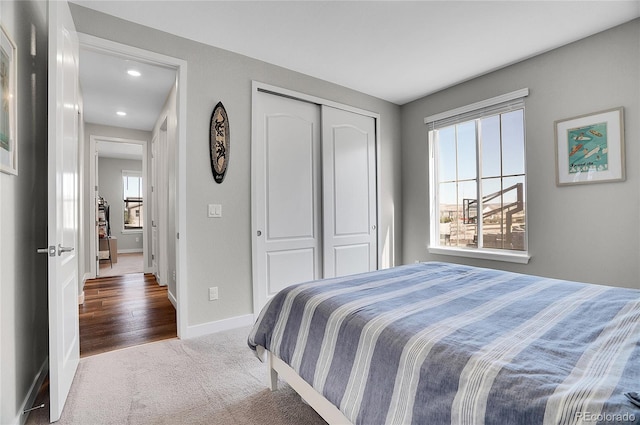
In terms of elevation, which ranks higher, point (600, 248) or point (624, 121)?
point (624, 121)

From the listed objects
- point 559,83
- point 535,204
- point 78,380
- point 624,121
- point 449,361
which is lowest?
point 78,380

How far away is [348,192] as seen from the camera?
3.82 meters

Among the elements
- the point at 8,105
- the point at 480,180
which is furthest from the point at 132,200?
the point at 480,180

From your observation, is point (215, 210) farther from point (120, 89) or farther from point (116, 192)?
point (116, 192)

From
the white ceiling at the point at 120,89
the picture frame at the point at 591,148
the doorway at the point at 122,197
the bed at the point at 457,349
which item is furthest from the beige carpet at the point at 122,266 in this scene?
the picture frame at the point at 591,148

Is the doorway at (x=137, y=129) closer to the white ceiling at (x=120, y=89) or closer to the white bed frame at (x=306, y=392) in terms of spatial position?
the white ceiling at (x=120, y=89)

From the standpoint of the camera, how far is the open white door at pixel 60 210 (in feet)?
5.13

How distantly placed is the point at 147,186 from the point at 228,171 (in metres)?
3.32

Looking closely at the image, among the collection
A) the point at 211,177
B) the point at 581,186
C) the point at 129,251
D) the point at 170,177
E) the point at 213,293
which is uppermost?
the point at 170,177

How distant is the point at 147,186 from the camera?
543cm

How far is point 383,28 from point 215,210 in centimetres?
212

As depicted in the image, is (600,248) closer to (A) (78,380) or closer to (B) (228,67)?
(B) (228,67)

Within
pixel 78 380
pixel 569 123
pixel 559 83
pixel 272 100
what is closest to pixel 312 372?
pixel 78 380

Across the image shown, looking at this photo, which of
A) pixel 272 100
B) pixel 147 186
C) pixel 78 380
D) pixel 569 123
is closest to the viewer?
pixel 78 380
